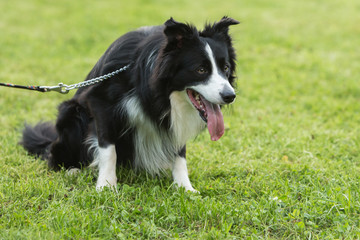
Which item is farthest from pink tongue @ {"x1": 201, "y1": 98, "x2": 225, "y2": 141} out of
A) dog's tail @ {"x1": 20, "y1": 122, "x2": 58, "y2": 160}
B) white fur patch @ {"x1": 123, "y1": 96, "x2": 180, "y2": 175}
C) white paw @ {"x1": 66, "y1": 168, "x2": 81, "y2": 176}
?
dog's tail @ {"x1": 20, "y1": 122, "x2": 58, "y2": 160}

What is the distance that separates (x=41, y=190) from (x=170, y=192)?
1089 millimetres

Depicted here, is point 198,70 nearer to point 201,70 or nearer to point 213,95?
point 201,70

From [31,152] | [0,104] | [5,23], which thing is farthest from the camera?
[5,23]

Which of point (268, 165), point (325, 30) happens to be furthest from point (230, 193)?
point (325, 30)

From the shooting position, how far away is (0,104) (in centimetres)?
641

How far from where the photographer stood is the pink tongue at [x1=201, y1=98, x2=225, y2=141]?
3.49 metres

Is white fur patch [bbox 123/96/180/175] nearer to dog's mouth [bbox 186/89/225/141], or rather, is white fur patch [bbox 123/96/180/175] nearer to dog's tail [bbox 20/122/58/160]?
dog's mouth [bbox 186/89/225/141]

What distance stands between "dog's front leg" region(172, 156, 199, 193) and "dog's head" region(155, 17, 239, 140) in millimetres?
614

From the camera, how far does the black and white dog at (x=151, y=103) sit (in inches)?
134

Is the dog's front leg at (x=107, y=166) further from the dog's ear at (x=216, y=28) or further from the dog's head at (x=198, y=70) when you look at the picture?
the dog's ear at (x=216, y=28)

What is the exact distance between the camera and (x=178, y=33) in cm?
338

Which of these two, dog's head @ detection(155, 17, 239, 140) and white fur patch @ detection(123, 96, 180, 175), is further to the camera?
white fur patch @ detection(123, 96, 180, 175)

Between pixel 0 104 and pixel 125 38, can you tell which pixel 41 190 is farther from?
pixel 0 104

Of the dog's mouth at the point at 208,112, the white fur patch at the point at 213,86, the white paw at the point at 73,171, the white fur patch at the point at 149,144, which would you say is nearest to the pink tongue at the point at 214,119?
the dog's mouth at the point at 208,112
